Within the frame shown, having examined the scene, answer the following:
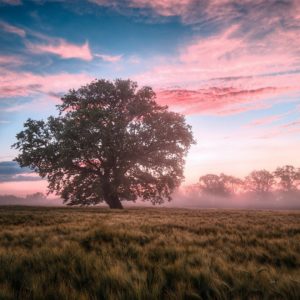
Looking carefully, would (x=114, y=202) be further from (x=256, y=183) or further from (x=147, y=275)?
(x=256, y=183)

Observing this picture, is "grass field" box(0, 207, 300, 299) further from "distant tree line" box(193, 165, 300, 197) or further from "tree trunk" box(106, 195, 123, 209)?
"distant tree line" box(193, 165, 300, 197)

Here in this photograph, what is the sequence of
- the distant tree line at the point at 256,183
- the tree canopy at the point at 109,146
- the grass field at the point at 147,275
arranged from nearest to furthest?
the grass field at the point at 147,275 → the tree canopy at the point at 109,146 → the distant tree line at the point at 256,183

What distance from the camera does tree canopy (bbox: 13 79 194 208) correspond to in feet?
95.8

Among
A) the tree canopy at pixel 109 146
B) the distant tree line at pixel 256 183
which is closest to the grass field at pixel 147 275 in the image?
the tree canopy at pixel 109 146

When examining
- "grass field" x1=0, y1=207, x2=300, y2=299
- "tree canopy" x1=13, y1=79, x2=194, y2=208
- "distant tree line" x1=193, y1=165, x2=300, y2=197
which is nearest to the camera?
"grass field" x1=0, y1=207, x2=300, y2=299

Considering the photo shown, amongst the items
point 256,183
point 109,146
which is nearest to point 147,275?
point 109,146

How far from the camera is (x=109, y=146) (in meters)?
29.4

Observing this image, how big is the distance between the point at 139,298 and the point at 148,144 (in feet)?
93.5

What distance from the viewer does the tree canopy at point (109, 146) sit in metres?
29.2

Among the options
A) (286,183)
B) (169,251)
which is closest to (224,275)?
(169,251)

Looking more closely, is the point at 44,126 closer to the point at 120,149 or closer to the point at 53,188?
the point at 53,188

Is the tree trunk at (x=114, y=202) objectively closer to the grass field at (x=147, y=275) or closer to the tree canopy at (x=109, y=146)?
the tree canopy at (x=109, y=146)

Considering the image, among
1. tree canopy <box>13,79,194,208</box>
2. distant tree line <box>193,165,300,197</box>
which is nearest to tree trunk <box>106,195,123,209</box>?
tree canopy <box>13,79,194,208</box>

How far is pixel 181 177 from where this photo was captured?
111 feet
